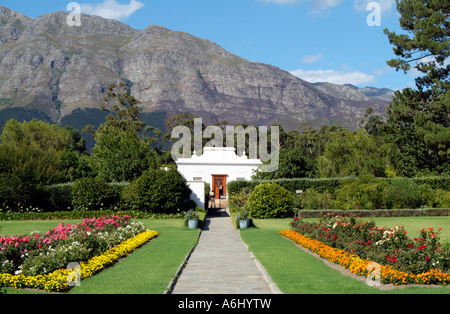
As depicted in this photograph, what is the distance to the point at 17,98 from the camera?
182 m

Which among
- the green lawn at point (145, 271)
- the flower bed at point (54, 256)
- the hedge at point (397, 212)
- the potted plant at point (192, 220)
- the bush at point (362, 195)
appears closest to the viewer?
the green lawn at point (145, 271)

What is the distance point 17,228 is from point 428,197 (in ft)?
82.2

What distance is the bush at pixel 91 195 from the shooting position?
2705cm

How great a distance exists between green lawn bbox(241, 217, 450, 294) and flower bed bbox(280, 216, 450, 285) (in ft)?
1.41

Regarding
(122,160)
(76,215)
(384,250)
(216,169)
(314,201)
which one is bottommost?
(76,215)

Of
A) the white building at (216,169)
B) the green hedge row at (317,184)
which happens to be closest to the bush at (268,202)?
the green hedge row at (317,184)

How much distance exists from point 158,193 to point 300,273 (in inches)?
677

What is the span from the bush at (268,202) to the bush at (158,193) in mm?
4390

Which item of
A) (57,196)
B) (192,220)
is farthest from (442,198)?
(57,196)

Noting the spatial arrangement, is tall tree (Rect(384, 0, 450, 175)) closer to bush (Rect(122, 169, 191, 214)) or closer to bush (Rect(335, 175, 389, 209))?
bush (Rect(335, 175, 389, 209))

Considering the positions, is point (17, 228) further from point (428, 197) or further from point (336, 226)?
point (428, 197)

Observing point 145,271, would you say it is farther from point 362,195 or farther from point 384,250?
point 362,195

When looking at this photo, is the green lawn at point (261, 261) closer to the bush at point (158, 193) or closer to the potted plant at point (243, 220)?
the potted plant at point (243, 220)

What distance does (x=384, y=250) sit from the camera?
1091 centimetres
